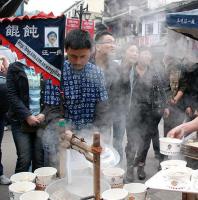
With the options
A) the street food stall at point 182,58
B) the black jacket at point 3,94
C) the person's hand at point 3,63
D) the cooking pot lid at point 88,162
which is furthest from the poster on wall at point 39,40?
the black jacket at point 3,94

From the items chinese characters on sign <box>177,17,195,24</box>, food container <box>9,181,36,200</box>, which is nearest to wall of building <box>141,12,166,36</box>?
chinese characters on sign <box>177,17,195,24</box>

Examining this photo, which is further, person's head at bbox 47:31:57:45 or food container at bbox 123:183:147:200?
person's head at bbox 47:31:57:45

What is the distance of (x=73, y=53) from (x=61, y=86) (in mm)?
272

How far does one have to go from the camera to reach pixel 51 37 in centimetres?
243

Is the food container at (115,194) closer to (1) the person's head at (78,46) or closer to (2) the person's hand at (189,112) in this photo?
(1) the person's head at (78,46)

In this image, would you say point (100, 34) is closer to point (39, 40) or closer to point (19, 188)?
point (39, 40)

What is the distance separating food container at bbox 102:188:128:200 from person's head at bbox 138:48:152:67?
108 inches

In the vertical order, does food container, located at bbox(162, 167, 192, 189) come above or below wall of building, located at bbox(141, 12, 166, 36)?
below

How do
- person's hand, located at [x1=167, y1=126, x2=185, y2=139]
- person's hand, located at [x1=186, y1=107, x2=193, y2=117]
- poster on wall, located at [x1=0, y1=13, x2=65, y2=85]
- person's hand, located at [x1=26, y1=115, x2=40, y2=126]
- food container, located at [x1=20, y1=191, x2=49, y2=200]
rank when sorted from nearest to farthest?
1. food container, located at [x1=20, y1=191, x2=49, y2=200]
2. poster on wall, located at [x1=0, y1=13, x2=65, y2=85]
3. person's hand, located at [x1=167, y1=126, x2=185, y2=139]
4. person's hand, located at [x1=26, y1=115, x2=40, y2=126]
5. person's hand, located at [x1=186, y1=107, x2=193, y2=117]

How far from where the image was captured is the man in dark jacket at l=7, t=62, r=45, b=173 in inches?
128

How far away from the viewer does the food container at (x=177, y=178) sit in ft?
5.64

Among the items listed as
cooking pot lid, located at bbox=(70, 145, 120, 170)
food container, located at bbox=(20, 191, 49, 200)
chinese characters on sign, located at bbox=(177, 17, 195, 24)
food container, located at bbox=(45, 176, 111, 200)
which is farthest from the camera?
chinese characters on sign, located at bbox=(177, 17, 195, 24)

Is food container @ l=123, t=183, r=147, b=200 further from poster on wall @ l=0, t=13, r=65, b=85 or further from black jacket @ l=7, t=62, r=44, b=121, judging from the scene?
black jacket @ l=7, t=62, r=44, b=121

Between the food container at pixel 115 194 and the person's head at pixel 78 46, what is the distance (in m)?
1.12
